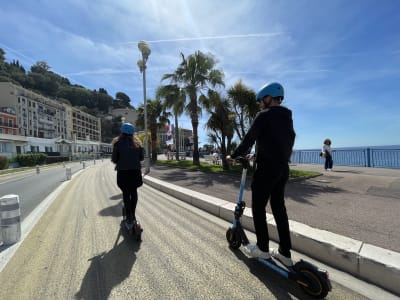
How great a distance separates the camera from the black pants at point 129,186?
357 centimetres

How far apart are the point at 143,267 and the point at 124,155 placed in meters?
1.80

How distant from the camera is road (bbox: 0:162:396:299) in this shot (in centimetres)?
206

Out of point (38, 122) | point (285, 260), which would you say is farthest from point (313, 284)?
point (38, 122)

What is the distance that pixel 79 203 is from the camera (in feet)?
19.7

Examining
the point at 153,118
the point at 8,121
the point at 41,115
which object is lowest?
the point at 153,118

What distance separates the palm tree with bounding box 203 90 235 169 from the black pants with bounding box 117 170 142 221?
847cm

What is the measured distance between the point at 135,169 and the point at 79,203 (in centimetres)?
363

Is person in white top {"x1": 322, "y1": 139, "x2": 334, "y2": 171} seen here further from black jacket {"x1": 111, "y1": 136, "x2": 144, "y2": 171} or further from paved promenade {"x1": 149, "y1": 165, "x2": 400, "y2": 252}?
black jacket {"x1": 111, "y1": 136, "x2": 144, "y2": 171}

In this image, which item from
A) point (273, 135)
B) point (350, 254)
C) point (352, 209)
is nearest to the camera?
point (273, 135)

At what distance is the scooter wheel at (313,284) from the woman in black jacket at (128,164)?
261 cm

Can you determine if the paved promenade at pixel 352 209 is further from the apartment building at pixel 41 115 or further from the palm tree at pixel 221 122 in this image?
the apartment building at pixel 41 115

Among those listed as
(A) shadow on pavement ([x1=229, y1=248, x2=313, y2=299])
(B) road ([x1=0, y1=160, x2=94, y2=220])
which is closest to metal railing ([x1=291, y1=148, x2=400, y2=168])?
(A) shadow on pavement ([x1=229, y1=248, x2=313, y2=299])

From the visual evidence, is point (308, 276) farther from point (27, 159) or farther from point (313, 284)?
point (27, 159)

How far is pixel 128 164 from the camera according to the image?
11.6 ft
